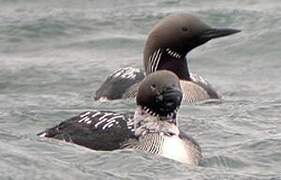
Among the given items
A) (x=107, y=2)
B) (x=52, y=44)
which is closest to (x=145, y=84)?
(x=52, y=44)

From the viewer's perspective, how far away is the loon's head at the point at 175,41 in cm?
1659

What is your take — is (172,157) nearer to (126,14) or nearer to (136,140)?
(136,140)

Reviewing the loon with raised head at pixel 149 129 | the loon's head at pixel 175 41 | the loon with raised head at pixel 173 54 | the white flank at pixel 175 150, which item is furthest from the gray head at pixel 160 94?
the loon's head at pixel 175 41

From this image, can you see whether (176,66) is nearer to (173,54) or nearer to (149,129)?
(173,54)

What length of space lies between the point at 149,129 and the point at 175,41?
3786 millimetres

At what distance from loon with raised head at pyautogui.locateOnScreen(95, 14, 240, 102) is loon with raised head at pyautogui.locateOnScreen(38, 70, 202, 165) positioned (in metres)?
3.33

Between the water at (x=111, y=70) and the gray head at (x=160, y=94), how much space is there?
0.56 metres

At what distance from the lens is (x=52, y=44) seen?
837 inches

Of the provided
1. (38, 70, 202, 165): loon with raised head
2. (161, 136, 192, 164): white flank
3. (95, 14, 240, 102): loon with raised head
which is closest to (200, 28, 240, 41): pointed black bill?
(95, 14, 240, 102): loon with raised head

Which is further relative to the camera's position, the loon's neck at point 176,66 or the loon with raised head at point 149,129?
the loon's neck at point 176,66

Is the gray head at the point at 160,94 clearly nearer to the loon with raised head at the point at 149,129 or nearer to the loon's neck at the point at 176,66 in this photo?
the loon with raised head at the point at 149,129

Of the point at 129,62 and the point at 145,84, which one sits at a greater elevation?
the point at 145,84

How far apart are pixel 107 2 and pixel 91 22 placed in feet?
4.20

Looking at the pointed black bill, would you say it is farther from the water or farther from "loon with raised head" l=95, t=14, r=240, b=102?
the water
